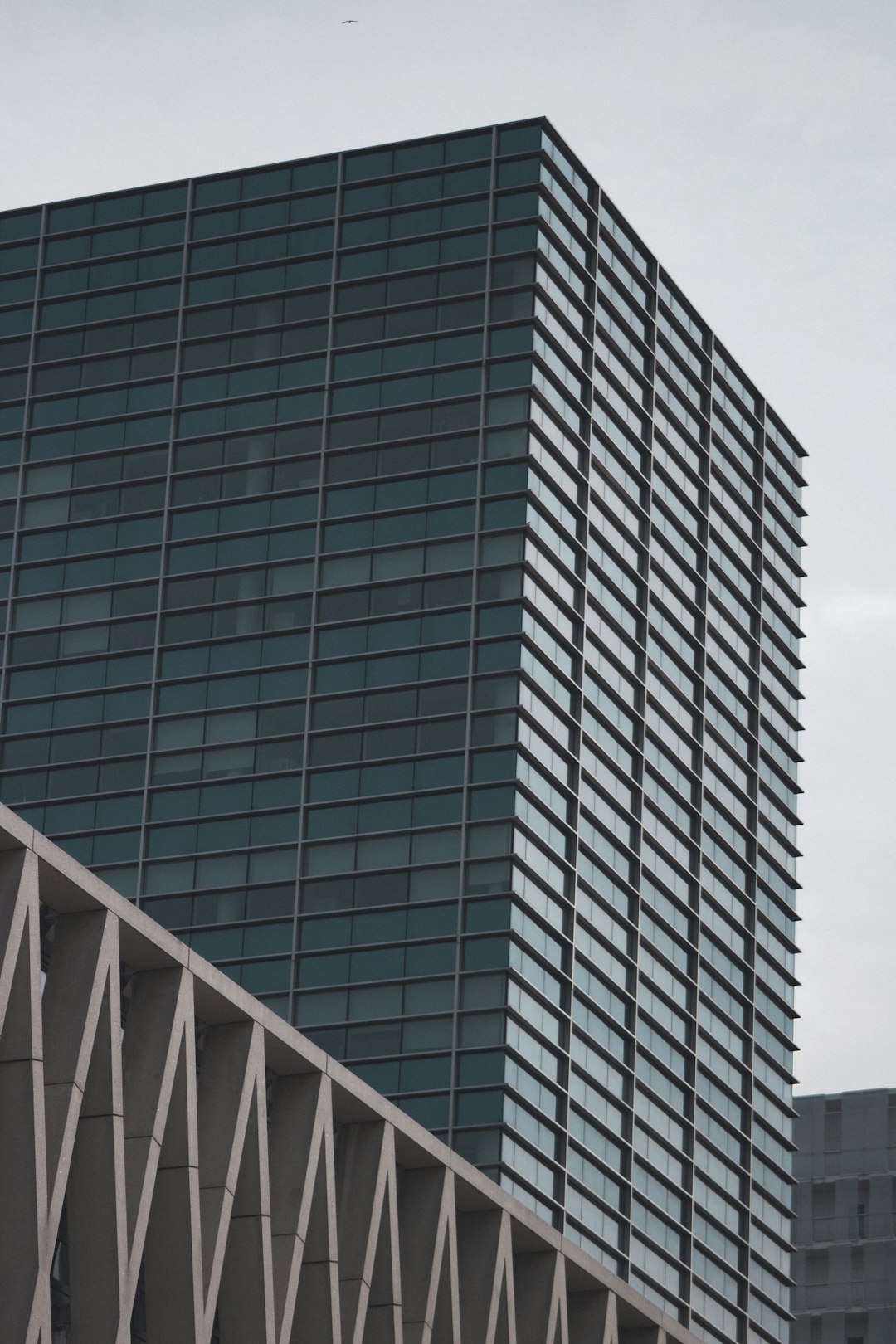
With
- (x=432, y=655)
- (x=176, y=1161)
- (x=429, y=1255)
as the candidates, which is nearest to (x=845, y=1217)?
(x=432, y=655)

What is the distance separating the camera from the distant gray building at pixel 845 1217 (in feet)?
573

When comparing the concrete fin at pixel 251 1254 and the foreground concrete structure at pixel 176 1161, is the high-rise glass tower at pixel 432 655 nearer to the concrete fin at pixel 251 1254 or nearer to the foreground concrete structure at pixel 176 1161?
the foreground concrete structure at pixel 176 1161

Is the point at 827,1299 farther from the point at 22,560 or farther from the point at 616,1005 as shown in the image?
the point at 22,560

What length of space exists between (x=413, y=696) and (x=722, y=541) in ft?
88.8

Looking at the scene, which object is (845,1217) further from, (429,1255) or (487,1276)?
(429,1255)

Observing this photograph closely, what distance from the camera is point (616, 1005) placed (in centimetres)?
12769

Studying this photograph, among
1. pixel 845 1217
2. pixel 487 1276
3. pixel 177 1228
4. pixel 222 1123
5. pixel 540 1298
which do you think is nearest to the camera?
pixel 177 1228

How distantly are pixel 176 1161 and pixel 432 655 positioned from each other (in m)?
58.8

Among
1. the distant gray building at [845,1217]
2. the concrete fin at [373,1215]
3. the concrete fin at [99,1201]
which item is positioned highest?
the distant gray building at [845,1217]

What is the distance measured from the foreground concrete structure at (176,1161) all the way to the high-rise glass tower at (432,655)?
37.2 metres

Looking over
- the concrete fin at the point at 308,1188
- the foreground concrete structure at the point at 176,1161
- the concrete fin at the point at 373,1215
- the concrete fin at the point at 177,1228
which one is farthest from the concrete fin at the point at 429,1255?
the concrete fin at the point at 177,1228

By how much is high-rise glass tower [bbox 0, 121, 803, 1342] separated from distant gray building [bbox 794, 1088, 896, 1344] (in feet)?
112

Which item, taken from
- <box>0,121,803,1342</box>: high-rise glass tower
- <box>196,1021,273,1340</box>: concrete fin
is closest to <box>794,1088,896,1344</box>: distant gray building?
<box>0,121,803,1342</box>: high-rise glass tower

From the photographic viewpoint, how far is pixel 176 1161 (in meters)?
66.8
